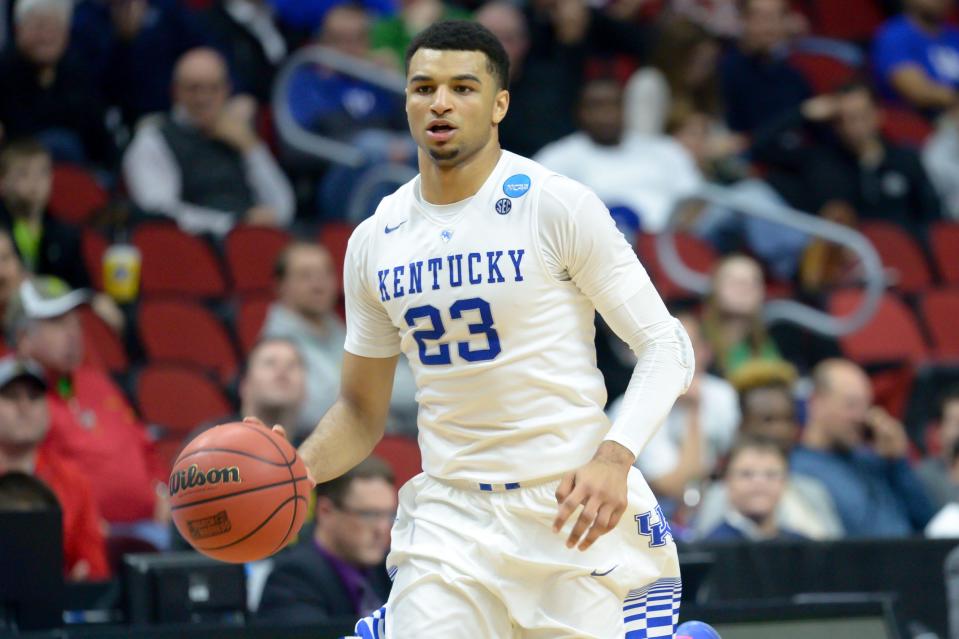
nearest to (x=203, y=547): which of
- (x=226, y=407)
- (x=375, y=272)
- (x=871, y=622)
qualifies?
(x=375, y=272)

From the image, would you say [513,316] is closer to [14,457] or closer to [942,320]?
[14,457]

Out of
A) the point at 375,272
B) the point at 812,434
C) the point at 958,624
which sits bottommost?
the point at 958,624

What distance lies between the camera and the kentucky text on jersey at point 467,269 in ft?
12.6

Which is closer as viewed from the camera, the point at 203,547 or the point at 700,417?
the point at 203,547

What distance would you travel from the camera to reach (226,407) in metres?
8.38

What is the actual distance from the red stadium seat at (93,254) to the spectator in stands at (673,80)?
4254mm

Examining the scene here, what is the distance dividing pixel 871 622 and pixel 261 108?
260 inches

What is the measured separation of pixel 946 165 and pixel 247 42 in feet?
18.2

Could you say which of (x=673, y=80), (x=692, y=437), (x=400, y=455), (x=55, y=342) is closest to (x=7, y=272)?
(x=55, y=342)

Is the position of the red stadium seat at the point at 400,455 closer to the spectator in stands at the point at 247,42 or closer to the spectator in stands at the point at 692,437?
the spectator in stands at the point at 692,437

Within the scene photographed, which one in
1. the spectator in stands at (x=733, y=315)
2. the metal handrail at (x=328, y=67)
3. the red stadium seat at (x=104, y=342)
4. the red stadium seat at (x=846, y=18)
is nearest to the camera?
the red stadium seat at (x=104, y=342)

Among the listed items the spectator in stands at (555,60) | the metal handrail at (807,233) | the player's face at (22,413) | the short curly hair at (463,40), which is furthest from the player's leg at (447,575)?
the spectator in stands at (555,60)

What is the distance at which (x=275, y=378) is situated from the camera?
7223 mm

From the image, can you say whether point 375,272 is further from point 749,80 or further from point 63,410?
point 749,80
